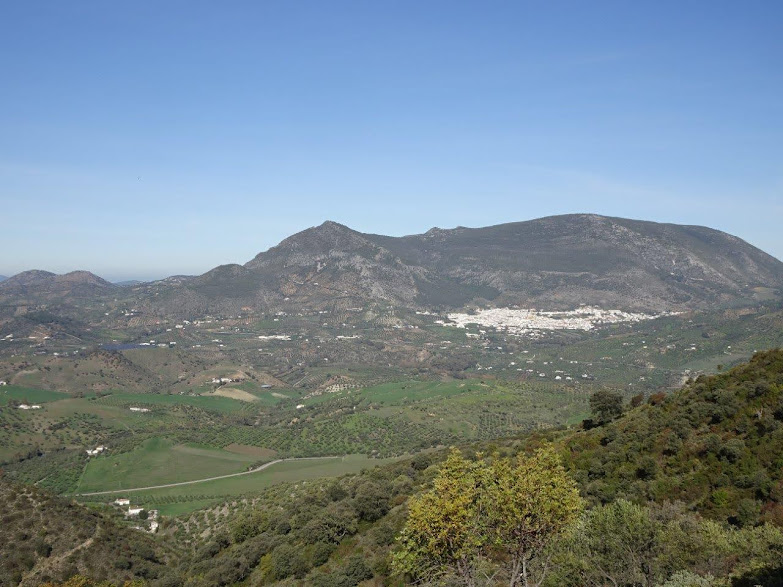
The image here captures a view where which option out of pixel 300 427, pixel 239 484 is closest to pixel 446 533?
pixel 239 484

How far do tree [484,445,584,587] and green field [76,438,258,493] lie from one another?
253ft

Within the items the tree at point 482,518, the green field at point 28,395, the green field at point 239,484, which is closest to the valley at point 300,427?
the green field at point 239,484

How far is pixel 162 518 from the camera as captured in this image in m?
65.3

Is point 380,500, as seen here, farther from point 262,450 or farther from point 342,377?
point 342,377

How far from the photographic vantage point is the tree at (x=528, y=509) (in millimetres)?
19344

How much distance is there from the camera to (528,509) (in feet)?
63.7

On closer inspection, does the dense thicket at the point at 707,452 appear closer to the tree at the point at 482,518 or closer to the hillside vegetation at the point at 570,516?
the hillside vegetation at the point at 570,516

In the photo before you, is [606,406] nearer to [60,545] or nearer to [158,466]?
[60,545]

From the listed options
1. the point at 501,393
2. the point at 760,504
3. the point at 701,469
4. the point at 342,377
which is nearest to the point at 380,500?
the point at 701,469

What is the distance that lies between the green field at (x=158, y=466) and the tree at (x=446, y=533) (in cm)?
7605

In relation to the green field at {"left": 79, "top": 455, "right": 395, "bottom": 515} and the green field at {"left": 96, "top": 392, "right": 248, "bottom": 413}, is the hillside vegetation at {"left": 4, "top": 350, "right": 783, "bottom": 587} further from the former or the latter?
the green field at {"left": 96, "top": 392, "right": 248, "bottom": 413}

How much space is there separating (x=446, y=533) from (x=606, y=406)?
41.9 m

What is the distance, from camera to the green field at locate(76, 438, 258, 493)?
83.6 metres

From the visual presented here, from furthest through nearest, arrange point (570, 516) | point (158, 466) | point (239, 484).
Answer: point (158, 466) < point (239, 484) < point (570, 516)
